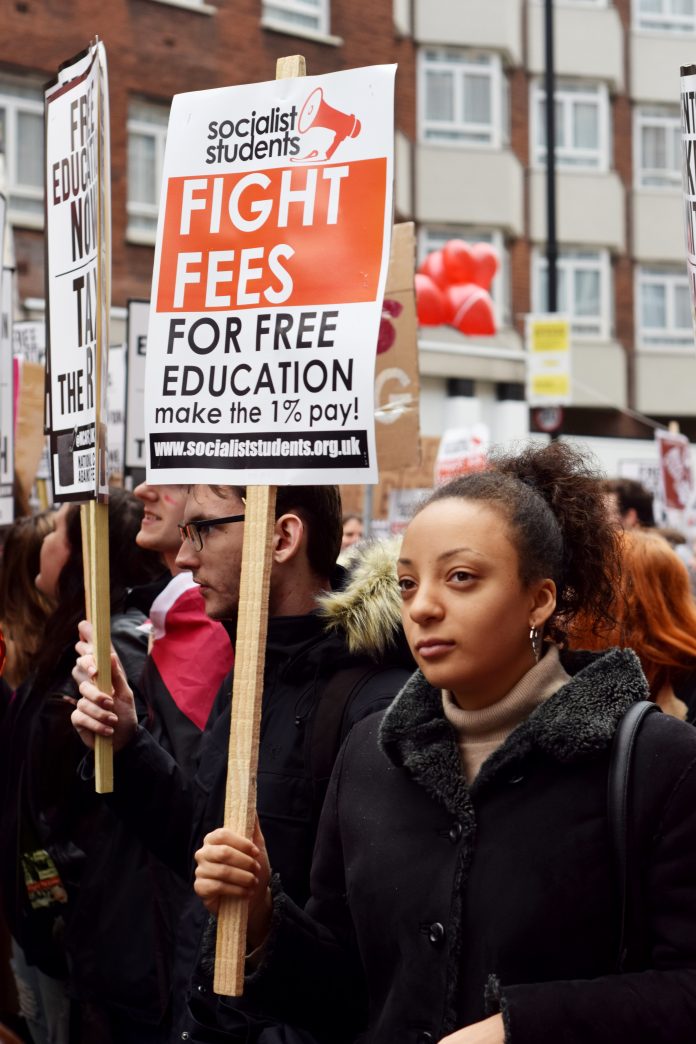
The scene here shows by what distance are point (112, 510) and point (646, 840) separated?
261cm

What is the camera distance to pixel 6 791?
427 centimetres

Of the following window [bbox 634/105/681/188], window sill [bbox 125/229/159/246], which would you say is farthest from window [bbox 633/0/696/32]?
window sill [bbox 125/229/159/246]

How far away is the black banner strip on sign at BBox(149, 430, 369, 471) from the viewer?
2.53m

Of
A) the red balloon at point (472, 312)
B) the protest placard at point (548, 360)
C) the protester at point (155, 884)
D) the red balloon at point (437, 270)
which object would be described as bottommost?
the protester at point (155, 884)

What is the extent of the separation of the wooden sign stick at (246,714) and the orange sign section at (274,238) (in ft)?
1.27

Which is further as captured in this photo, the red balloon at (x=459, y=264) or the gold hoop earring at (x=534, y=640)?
the red balloon at (x=459, y=264)

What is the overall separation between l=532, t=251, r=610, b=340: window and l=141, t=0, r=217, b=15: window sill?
871 cm

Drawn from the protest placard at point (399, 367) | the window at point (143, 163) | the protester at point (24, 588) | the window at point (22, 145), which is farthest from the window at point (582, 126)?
the protester at point (24, 588)

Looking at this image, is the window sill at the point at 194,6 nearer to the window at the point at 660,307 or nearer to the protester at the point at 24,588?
the window at the point at 660,307

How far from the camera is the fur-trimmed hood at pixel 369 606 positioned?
280 centimetres

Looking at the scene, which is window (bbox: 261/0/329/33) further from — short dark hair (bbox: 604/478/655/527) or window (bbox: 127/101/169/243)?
short dark hair (bbox: 604/478/655/527)

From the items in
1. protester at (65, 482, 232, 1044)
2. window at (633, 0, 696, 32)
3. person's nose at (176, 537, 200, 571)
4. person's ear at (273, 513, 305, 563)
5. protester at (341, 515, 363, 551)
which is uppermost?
window at (633, 0, 696, 32)

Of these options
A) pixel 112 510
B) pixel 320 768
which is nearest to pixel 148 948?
pixel 320 768

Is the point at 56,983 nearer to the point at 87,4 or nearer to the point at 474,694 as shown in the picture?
the point at 474,694
